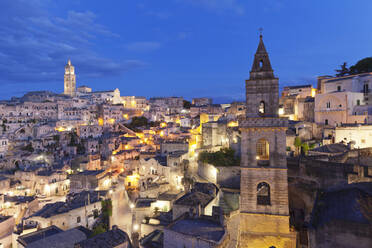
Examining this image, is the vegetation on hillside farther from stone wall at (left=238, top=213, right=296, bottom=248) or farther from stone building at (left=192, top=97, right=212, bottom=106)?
stone building at (left=192, top=97, right=212, bottom=106)

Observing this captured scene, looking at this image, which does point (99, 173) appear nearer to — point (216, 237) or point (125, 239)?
point (125, 239)

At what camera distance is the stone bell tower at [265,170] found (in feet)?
38.6

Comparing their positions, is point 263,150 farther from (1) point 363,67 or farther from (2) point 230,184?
(1) point 363,67

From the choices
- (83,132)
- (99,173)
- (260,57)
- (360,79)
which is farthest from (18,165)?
(360,79)

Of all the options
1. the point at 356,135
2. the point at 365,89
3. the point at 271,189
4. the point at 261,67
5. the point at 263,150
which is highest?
the point at 365,89

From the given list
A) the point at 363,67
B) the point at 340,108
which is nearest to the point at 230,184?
the point at 340,108

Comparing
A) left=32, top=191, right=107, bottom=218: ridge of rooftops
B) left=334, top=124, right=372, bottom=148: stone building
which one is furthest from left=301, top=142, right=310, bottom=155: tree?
left=32, top=191, right=107, bottom=218: ridge of rooftops

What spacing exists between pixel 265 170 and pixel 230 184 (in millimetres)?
7931

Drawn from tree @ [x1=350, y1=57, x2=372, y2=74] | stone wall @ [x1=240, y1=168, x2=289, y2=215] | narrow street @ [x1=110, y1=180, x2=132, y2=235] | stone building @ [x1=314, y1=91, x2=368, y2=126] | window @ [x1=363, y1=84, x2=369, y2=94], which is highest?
tree @ [x1=350, y1=57, x2=372, y2=74]

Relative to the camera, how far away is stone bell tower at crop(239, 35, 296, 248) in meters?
11.8

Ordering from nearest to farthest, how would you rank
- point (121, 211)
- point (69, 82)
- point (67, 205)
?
point (67, 205) < point (121, 211) < point (69, 82)

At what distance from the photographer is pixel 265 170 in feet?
39.2

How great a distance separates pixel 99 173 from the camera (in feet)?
100

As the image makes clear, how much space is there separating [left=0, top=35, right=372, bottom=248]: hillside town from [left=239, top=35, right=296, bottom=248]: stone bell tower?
→ 0.18 feet
